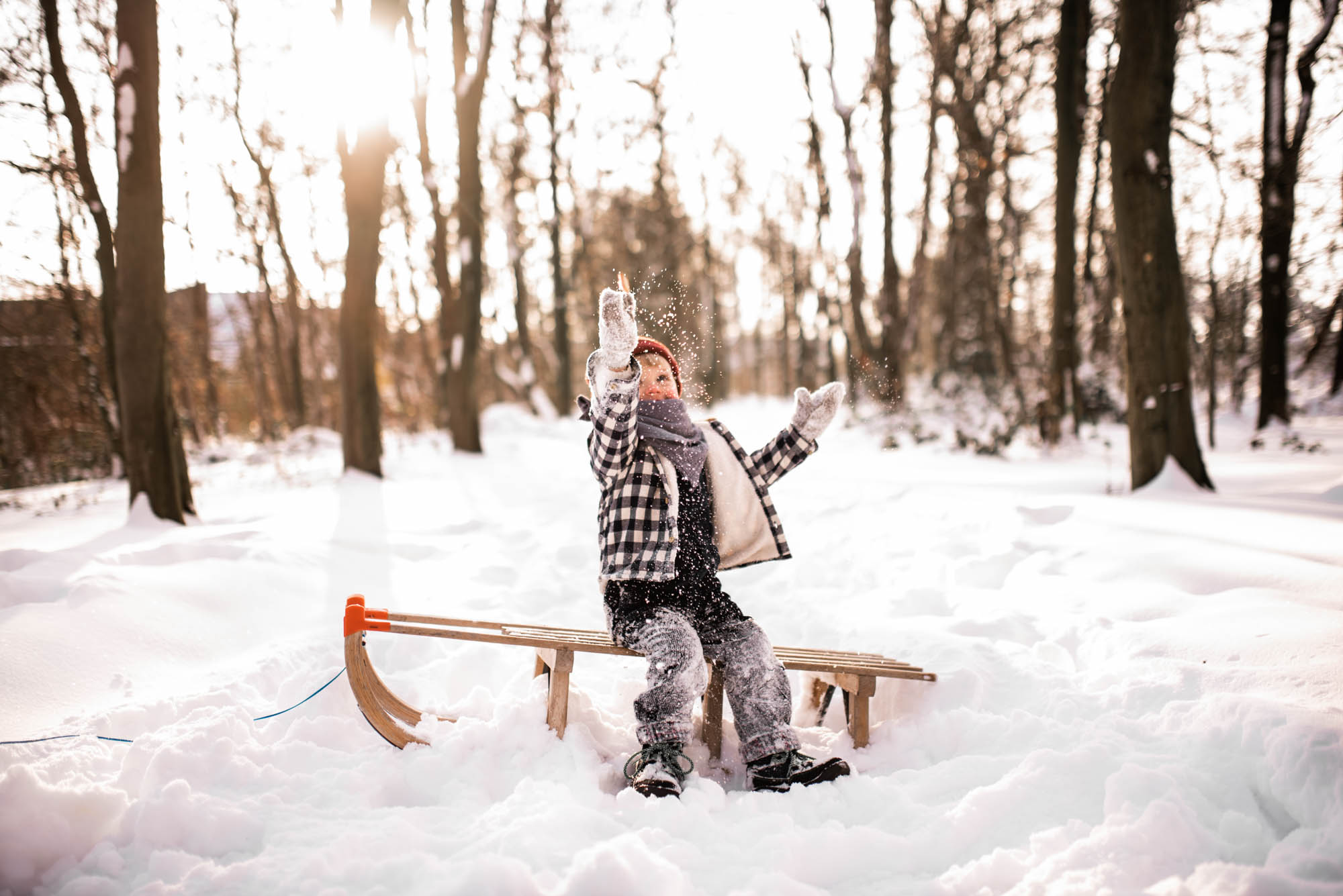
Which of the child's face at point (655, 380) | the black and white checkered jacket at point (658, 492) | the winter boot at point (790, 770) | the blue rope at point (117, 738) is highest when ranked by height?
the child's face at point (655, 380)

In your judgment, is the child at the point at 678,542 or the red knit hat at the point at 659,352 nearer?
the child at the point at 678,542

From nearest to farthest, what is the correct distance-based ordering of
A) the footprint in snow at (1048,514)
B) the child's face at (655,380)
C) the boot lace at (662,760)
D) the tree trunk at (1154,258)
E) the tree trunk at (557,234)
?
the boot lace at (662,760) → the child's face at (655,380) → the footprint in snow at (1048,514) → the tree trunk at (1154,258) → the tree trunk at (557,234)

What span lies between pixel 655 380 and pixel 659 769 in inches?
58.5

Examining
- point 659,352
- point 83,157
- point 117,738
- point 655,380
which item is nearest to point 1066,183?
point 659,352

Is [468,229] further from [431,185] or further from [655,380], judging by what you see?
[655,380]

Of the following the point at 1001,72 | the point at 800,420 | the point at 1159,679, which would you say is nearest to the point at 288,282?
the point at 1001,72

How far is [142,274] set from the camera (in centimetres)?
564

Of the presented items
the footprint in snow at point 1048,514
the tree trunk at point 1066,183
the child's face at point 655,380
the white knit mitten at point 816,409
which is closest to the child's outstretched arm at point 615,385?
the child's face at point 655,380

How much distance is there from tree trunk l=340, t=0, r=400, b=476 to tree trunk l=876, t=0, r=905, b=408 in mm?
7846

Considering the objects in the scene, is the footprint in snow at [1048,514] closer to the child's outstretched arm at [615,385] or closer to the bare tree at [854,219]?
the child's outstretched arm at [615,385]

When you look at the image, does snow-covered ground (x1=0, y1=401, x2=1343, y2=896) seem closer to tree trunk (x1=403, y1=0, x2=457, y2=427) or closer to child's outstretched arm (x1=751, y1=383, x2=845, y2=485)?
child's outstretched arm (x1=751, y1=383, x2=845, y2=485)

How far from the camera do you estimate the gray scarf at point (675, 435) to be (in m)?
2.89

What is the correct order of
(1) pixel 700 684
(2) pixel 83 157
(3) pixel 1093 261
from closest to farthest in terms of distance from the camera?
(1) pixel 700 684
(2) pixel 83 157
(3) pixel 1093 261

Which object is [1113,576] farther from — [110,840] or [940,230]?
[940,230]
